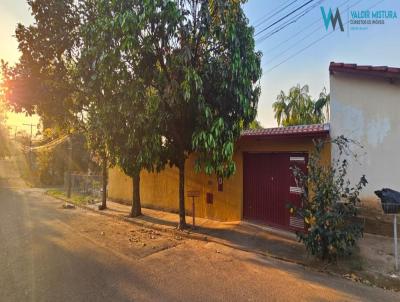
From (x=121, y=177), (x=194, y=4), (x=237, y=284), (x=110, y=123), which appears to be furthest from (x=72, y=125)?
(x=237, y=284)

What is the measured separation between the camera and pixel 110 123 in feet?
28.2

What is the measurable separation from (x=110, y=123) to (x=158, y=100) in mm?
1936

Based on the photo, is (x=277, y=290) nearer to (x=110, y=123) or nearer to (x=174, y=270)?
(x=174, y=270)

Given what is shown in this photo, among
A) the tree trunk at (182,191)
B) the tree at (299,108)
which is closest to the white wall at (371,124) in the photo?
the tree trunk at (182,191)

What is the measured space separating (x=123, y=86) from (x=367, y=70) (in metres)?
6.12

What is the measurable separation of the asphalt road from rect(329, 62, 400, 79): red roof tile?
4.79 metres

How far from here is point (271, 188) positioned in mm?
8727

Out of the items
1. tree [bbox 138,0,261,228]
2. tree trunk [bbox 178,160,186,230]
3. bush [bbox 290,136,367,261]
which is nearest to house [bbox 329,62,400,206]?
bush [bbox 290,136,367,261]

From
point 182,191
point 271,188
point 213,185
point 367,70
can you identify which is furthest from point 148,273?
point 367,70

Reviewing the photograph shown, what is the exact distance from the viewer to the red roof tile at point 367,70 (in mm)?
6895

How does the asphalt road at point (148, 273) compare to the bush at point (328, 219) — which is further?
the bush at point (328, 219)

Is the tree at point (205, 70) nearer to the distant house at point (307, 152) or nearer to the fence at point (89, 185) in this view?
the distant house at point (307, 152)

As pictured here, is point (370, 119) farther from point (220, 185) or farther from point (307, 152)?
point (220, 185)

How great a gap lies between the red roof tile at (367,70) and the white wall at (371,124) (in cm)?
19
